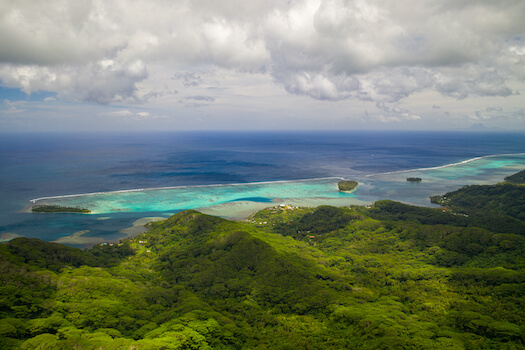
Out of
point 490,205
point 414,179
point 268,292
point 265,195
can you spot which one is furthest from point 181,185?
point 490,205

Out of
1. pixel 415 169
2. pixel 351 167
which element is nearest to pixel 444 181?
pixel 415 169

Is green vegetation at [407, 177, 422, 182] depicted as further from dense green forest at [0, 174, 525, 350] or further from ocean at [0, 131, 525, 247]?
dense green forest at [0, 174, 525, 350]

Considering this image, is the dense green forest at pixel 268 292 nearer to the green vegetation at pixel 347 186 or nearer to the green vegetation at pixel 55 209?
the green vegetation at pixel 55 209

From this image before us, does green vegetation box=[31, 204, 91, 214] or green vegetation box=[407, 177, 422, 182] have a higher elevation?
green vegetation box=[407, 177, 422, 182]

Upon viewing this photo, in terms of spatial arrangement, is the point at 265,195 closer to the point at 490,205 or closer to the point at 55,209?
the point at 55,209

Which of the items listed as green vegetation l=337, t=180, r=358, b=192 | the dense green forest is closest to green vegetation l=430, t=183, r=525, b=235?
the dense green forest

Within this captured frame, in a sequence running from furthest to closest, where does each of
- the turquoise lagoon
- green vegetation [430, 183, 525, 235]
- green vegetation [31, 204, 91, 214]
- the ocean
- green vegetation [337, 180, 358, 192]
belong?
1. green vegetation [337, 180, 358, 192]
2. the turquoise lagoon
3. green vegetation [31, 204, 91, 214]
4. the ocean
5. green vegetation [430, 183, 525, 235]

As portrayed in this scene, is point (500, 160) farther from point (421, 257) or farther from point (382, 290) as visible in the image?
point (382, 290)
